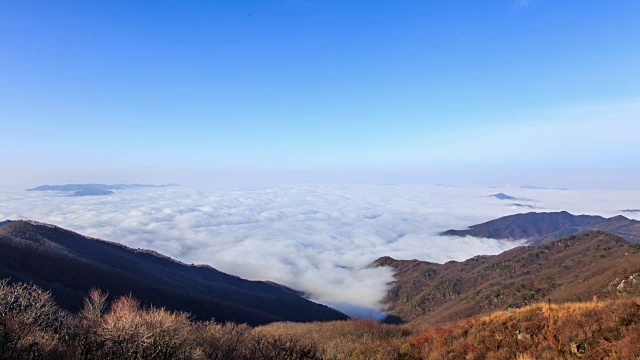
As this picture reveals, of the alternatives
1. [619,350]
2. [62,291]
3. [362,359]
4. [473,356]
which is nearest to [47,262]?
[62,291]

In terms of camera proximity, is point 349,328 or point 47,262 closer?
point 349,328

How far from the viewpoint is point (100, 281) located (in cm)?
7069

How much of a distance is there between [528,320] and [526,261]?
92.1 meters

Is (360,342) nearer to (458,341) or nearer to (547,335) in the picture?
(458,341)

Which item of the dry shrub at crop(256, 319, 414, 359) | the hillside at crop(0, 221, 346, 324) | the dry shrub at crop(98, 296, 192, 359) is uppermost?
the dry shrub at crop(98, 296, 192, 359)

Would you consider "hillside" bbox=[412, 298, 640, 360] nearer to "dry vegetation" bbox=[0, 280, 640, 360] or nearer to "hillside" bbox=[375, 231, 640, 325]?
"dry vegetation" bbox=[0, 280, 640, 360]

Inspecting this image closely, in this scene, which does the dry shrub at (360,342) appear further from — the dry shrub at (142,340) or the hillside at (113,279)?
the hillside at (113,279)

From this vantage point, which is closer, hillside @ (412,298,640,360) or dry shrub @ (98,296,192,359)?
hillside @ (412,298,640,360)

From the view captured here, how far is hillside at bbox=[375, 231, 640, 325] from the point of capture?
140 ft

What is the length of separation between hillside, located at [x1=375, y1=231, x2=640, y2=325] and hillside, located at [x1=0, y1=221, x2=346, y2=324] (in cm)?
3360

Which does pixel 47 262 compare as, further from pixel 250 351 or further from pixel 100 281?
pixel 250 351

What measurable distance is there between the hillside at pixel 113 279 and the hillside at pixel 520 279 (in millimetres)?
A: 33599

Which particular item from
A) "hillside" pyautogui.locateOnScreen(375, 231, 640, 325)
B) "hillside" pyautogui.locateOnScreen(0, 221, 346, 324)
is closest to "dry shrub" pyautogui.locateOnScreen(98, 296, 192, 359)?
"hillside" pyautogui.locateOnScreen(375, 231, 640, 325)

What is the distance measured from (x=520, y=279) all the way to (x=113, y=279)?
8676 centimetres
